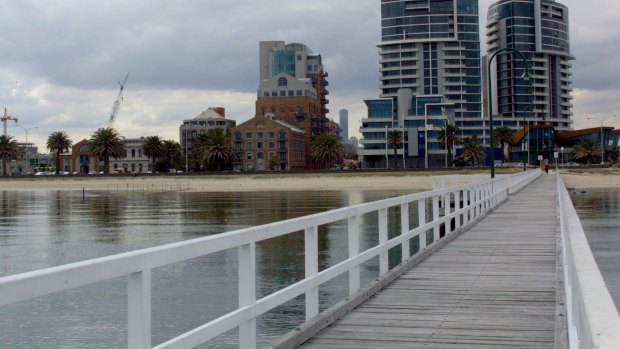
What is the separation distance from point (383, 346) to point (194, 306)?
1036cm

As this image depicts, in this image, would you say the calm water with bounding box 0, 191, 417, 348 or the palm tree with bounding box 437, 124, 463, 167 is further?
the palm tree with bounding box 437, 124, 463, 167

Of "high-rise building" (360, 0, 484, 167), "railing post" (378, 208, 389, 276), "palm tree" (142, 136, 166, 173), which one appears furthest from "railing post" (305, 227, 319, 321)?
"high-rise building" (360, 0, 484, 167)

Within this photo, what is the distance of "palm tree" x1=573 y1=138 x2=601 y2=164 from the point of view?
17275 centimetres

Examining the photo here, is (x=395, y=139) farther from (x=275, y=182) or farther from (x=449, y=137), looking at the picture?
(x=275, y=182)

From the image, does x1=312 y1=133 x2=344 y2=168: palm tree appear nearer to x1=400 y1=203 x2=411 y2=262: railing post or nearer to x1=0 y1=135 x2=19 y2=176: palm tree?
x1=0 y1=135 x2=19 y2=176: palm tree

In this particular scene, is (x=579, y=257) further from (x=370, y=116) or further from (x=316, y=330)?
(x=370, y=116)

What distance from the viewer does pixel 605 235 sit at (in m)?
29.8

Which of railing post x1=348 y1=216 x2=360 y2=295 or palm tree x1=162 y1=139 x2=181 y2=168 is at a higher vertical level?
palm tree x1=162 y1=139 x2=181 y2=168

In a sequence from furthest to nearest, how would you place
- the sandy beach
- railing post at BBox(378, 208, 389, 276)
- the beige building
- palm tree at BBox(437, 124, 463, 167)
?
the beige building → palm tree at BBox(437, 124, 463, 167) → the sandy beach → railing post at BBox(378, 208, 389, 276)

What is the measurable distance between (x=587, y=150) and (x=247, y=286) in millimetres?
178404

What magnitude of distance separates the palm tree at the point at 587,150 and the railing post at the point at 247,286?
176879mm

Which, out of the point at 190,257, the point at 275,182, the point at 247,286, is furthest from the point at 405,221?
the point at 275,182

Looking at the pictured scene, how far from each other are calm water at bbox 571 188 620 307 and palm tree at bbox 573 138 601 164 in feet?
412

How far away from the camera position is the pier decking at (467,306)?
769 cm
